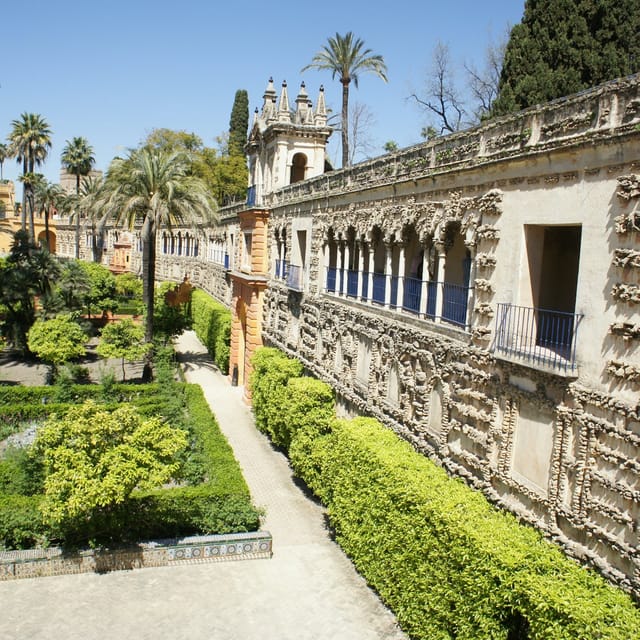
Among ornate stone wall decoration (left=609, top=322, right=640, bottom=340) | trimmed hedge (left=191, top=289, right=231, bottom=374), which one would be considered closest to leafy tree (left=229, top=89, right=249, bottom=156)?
trimmed hedge (left=191, top=289, right=231, bottom=374)

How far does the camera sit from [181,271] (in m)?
62.7

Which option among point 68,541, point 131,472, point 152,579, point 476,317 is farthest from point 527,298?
point 68,541

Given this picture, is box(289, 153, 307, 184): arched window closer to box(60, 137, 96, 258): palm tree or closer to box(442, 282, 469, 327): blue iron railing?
box(442, 282, 469, 327): blue iron railing

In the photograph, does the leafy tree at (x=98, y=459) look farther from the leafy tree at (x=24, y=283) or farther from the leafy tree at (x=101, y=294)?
the leafy tree at (x=101, y=294)

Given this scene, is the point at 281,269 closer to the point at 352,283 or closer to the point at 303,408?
the point at 352,283

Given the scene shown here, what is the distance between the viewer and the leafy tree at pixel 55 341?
2908cm

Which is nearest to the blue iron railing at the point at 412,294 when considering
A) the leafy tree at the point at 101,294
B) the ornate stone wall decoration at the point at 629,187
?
the ornate stone wall decoration at the point at 629,187

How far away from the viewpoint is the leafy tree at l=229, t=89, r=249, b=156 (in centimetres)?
6500

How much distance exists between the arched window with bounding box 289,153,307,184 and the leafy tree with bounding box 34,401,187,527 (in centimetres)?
1927

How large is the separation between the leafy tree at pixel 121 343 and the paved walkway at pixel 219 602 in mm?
15164

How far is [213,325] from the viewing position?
4019cm

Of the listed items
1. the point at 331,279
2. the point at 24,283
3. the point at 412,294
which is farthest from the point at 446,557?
the point at 24,283

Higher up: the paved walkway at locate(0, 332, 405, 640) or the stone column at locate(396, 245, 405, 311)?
the stone column at locate(396, 245, 405, 311)

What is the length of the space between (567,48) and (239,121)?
42.0 meters
